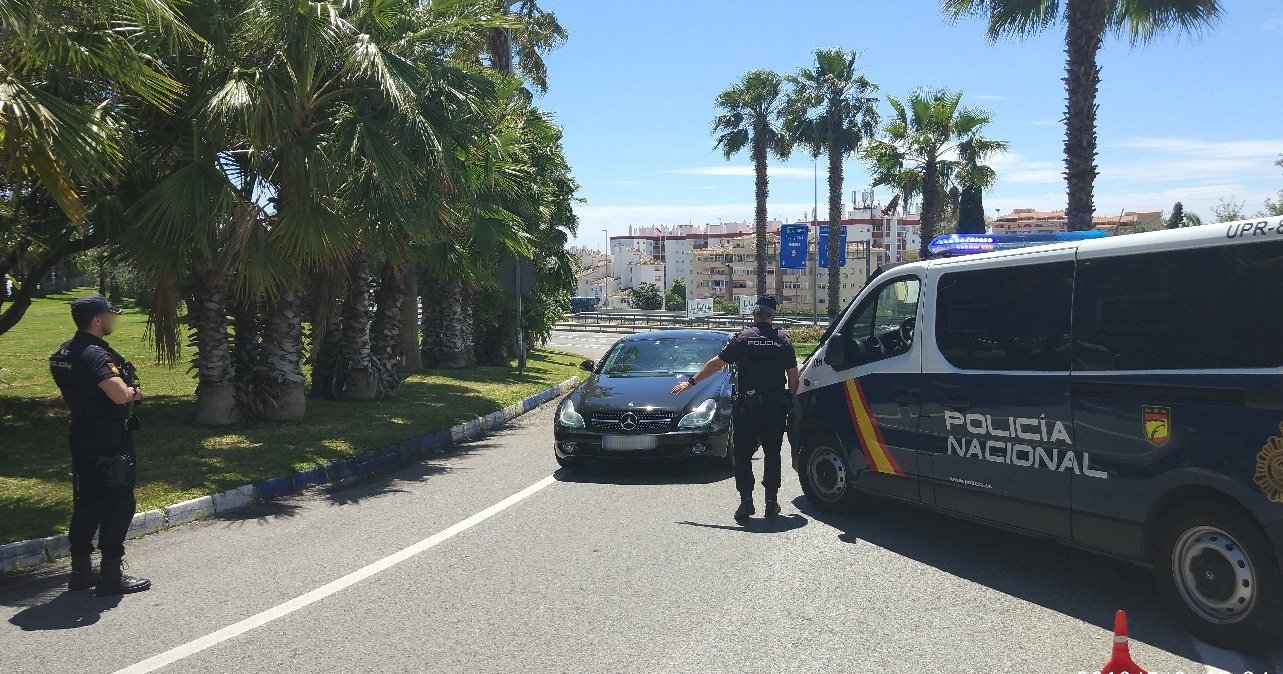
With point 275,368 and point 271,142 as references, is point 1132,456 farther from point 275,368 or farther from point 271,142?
point 275,368

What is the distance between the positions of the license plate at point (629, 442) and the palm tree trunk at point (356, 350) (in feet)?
24.9

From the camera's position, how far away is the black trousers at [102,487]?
18.5 ft

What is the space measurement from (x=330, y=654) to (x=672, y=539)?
285cm

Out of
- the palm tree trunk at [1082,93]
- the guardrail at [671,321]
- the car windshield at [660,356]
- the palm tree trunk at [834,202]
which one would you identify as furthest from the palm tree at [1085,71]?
the guardrail at [671,321]

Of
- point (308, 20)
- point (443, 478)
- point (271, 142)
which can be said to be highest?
point (308, 20)

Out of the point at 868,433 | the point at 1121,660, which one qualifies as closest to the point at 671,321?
the point at 868,433

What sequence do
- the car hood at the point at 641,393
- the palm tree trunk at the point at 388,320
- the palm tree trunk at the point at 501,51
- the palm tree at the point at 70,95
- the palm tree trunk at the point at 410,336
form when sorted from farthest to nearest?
the palm tree trunk at the point at 501,51, the palm tree trunk at the point at 410,336, the palm tree trunk at the point at 388,320, the car hood at the point at 641,393, the palm tree at the point at 70,95

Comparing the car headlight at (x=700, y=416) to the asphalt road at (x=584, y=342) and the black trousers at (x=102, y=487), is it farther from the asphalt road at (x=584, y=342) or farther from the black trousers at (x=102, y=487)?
the asphalt road at (x=584, y=342)

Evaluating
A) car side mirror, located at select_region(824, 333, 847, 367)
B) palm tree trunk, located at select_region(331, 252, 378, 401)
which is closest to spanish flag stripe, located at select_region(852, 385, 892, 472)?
car side mirror, located at select_region(824, 333, 847, 367)

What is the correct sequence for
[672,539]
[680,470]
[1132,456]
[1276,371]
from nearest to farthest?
[1276,371] → [1132,456] → [672,539] → [680,470]

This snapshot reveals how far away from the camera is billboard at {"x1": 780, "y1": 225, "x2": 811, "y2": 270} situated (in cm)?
4791

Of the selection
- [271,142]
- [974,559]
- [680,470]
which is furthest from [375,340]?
[974,559]

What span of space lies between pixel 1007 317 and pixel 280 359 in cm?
962

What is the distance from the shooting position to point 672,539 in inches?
271
